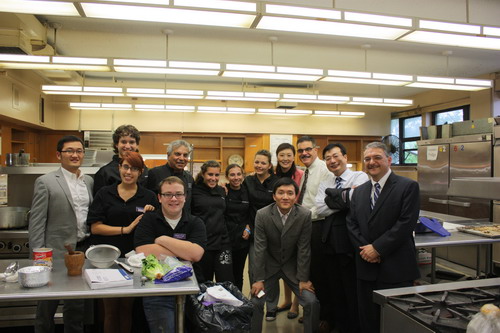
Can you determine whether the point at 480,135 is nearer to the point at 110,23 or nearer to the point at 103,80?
the point at 110,23

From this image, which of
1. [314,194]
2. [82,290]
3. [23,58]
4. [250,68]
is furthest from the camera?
[250,68]

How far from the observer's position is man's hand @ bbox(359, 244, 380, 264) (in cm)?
225

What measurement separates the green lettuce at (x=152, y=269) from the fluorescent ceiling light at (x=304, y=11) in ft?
5.70

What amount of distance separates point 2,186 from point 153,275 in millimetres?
4840

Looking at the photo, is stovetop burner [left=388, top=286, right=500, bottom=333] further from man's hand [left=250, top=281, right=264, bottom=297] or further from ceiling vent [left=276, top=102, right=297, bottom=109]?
ceiling vent [left=276, top=102, right=297, bottom=109]

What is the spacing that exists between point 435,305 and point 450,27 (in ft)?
7.00

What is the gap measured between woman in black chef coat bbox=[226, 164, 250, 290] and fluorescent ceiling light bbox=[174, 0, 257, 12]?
139cm

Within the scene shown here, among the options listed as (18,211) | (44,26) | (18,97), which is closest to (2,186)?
(18,97)

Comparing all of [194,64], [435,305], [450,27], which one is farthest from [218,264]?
[450,27]

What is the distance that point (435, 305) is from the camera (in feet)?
5.10

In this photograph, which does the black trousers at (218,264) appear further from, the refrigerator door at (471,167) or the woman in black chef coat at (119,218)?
the refrigerator door at (471,167)

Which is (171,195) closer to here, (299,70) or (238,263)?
(238,263)

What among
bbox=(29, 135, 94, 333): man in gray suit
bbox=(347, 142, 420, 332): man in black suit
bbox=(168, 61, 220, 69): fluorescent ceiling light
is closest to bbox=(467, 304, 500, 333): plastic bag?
bbox=(347, 142, 420, 332): man in black suit

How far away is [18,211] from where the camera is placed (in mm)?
2955
